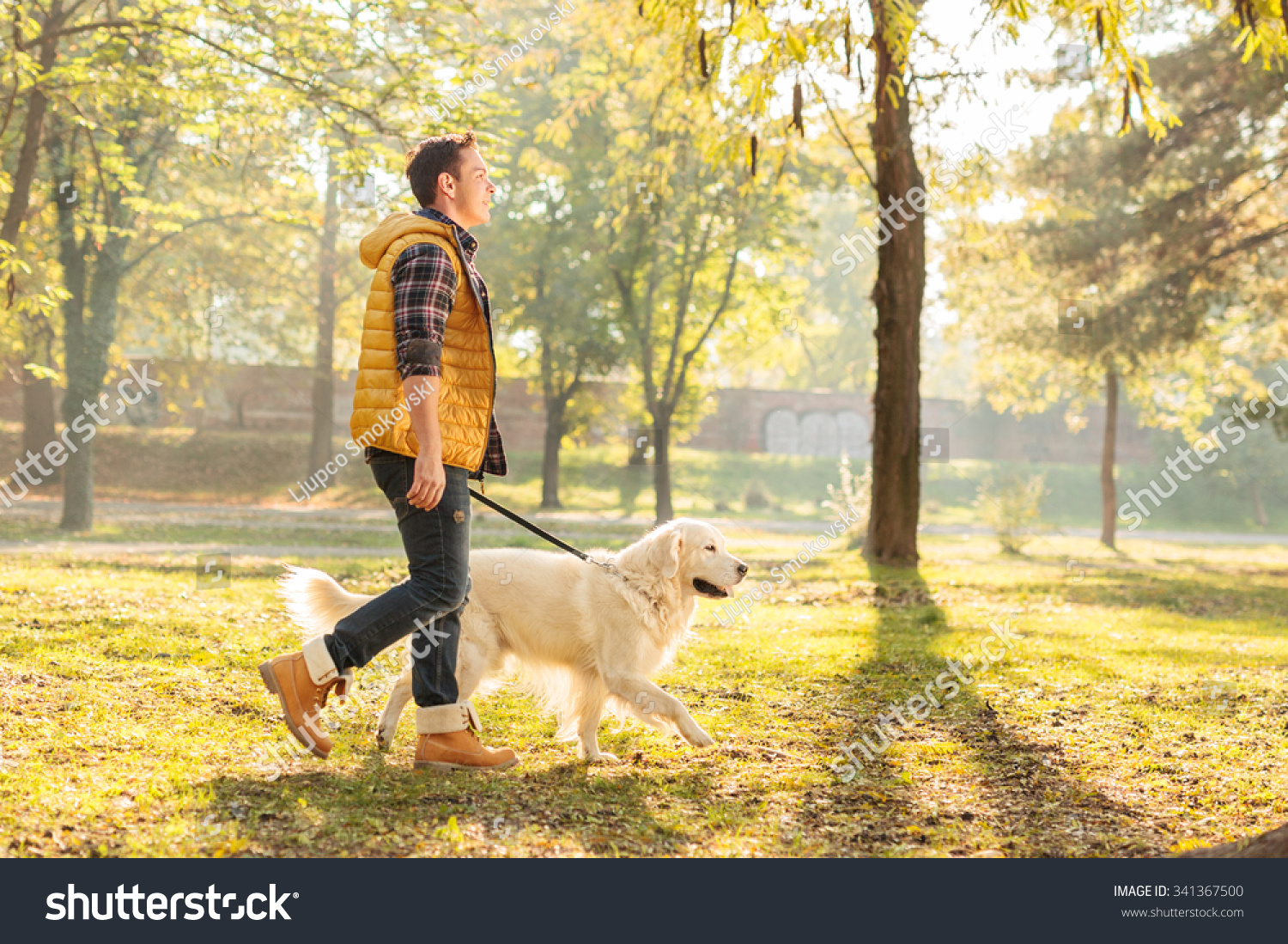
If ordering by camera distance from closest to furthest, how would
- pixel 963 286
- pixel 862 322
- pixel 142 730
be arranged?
pixel 142 730 → pixel 963 286 → pixel 862 322

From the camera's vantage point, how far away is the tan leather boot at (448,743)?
13.5 ft

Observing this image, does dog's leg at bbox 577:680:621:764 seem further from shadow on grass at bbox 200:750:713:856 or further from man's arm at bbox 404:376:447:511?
man's arm at bbox 404:376:447:511

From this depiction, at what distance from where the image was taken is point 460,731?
420 cm

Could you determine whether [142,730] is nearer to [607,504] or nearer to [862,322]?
[607,504]

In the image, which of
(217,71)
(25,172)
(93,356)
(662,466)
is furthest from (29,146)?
(662,466)

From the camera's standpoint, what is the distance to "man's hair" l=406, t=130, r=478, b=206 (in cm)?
407

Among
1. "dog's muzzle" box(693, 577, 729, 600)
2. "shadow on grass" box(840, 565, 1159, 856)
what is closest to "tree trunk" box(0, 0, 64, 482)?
"dog's muzzle" box(693, 577, 729, 600)

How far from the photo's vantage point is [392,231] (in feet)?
12.7

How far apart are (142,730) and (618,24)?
12191 millimetres

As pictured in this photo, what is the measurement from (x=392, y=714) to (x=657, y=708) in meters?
1.25

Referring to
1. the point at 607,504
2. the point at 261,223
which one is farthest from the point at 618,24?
the point at 607,504

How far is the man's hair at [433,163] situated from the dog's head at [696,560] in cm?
184

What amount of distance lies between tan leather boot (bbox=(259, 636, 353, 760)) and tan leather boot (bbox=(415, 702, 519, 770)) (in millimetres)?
423

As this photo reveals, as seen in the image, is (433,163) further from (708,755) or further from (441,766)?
(708,755)
